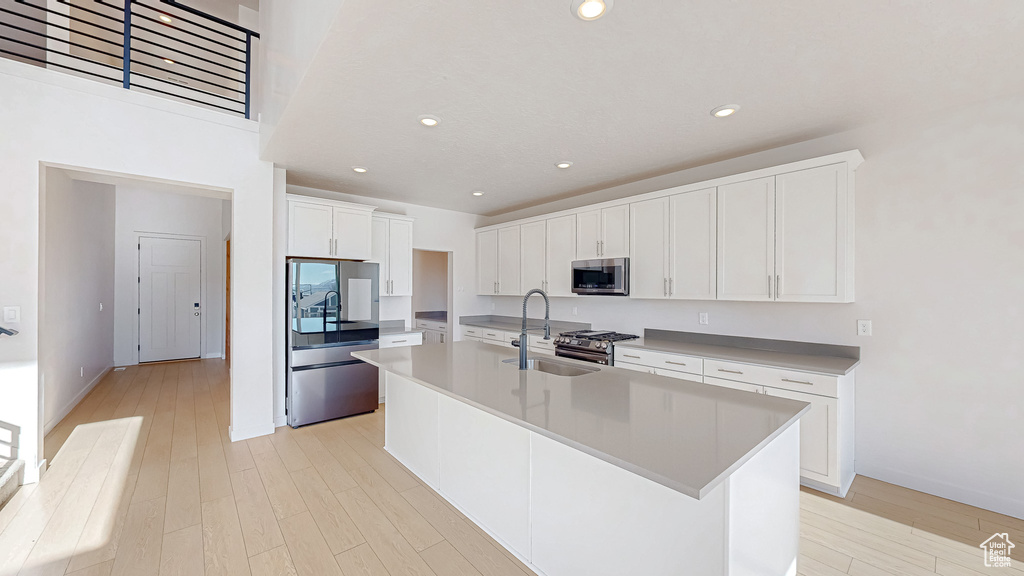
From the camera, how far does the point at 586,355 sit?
3.98 meters

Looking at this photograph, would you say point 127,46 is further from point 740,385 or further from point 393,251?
point 740,385

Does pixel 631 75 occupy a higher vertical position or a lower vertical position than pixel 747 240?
higher

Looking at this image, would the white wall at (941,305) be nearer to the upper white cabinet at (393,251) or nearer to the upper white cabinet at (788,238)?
the upper white cabinet at (788,238)

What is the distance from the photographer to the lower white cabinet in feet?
8.52

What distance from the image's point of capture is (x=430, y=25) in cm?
172

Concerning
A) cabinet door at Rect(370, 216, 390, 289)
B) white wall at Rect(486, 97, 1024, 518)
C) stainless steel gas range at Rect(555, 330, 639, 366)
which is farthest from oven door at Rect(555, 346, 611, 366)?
cabinet door at Rect(370, 216, 390, 289)

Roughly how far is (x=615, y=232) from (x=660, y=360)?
4.63ft

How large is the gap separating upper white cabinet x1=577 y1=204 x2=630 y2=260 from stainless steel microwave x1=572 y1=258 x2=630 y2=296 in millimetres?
98

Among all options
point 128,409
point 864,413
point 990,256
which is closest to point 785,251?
point 990,256

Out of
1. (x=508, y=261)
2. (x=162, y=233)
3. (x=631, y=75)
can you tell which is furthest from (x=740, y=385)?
(x=162, y=233)

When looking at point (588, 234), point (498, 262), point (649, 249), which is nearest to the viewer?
point (649, 249)

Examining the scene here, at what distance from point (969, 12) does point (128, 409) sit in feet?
22.9

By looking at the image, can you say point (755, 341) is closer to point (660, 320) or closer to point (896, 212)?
point (660, 320)

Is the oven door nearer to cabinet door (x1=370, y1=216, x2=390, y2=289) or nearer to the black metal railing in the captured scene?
cabinet door (x1=370, y1=216, x2=390, y2=289)
